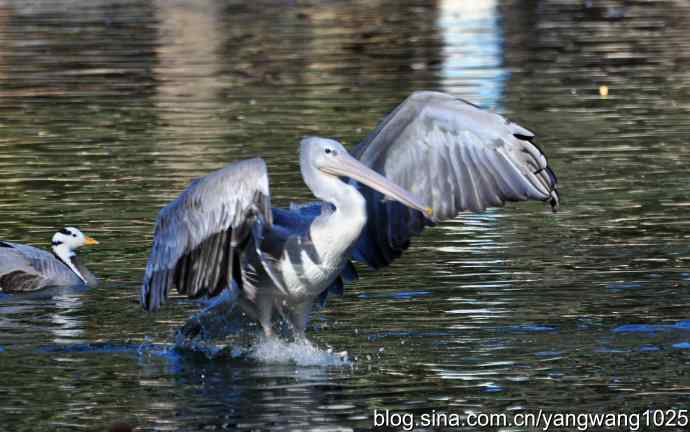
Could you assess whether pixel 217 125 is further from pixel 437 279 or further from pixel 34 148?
pixel 437 279

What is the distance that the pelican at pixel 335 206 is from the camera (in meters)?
9.59

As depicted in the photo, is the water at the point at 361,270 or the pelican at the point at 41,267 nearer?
the water at the point at 361,270

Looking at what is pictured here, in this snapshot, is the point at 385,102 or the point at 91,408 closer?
the point at 91,408

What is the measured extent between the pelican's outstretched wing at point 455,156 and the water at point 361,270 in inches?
31.3

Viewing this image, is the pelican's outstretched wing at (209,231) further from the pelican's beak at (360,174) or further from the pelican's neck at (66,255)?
the pelican's neck at (66,255)

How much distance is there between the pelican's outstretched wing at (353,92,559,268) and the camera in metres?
10.3

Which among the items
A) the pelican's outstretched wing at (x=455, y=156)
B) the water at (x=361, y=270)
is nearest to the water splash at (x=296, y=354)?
the water at (x=361, y=270)

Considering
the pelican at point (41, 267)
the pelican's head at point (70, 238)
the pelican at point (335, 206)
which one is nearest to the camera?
the pelican at point (335, 206)

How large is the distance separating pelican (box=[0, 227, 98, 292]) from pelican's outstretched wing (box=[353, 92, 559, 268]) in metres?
2.96

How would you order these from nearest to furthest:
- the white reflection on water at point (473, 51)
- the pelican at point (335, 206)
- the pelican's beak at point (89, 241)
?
the pelican at point (335, 206)
the pelican's beak at point (89, 241)
the white reflection on water at point (473, 51)

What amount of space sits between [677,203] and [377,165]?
15.7 feet

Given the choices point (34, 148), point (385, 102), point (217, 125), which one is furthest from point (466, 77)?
point (34, 148)

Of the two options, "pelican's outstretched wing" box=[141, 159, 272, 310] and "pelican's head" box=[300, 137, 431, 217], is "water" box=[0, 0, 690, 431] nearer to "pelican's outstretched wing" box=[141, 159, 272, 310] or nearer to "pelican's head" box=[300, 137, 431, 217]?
"pelican's outstretched wing" box=[141, 159, 272, 310]

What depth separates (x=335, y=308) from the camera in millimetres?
11461
